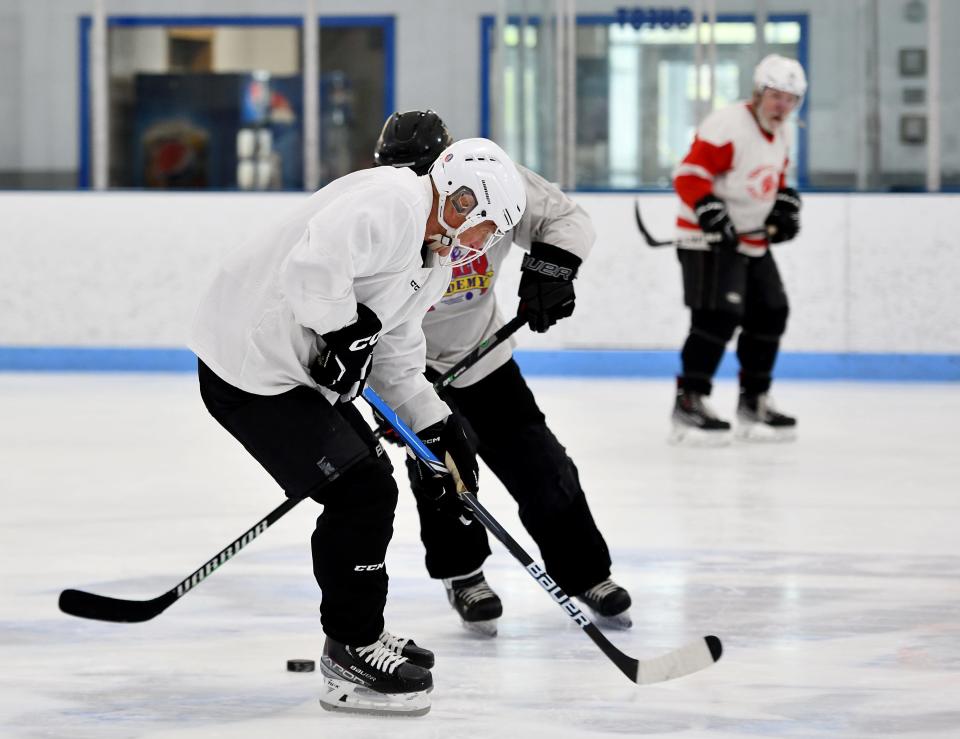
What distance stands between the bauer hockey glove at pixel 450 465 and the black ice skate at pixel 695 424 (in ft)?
8.45

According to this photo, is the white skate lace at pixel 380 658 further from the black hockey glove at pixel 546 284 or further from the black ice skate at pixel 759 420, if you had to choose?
the black ice skate at pixel 759 420

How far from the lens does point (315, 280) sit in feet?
6.36

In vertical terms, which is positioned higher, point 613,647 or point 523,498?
point 523,498

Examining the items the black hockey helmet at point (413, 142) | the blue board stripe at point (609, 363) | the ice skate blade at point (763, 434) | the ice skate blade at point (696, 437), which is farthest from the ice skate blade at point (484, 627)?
the blue board stripe at point (609, 363)

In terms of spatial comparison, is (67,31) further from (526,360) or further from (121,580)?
(121,580)

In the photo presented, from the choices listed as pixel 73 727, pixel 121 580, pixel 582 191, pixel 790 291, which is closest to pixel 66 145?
pixel 582 191

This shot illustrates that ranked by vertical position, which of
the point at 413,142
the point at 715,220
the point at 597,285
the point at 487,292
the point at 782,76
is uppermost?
the point at 782,76

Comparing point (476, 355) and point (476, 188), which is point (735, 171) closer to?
point (476, 355)

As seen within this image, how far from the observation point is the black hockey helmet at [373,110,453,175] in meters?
2.48

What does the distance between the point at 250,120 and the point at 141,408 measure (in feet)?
11.5

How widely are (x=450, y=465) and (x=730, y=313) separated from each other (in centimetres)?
263

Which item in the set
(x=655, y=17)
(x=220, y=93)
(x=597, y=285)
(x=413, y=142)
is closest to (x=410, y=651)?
(x=413, y=142)

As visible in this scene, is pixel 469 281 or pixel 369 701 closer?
pixel 369 701

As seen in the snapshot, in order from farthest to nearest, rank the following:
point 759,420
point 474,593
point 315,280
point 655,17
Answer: point 655,17
point 759,420
point 474,593
point 315,280
